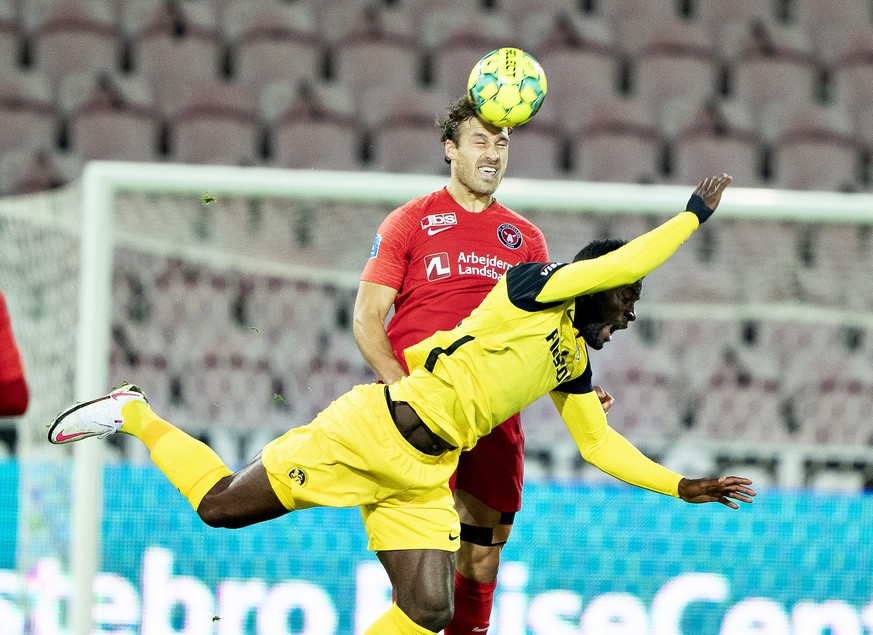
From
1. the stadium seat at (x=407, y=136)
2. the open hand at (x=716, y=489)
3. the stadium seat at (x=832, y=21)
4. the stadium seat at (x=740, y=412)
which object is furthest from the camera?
the stadium seat at (x=832, y=21)

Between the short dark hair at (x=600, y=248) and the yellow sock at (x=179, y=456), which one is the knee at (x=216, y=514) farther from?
the short dark hair at (x=600, y=248)

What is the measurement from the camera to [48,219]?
507 centimetres

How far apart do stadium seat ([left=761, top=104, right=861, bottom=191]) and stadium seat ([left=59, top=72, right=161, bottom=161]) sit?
362 cm

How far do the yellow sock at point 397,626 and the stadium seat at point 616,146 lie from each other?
3927 millimetres

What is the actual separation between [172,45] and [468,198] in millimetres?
4131

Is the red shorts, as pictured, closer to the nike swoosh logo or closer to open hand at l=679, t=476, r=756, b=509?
open hand at l=679, t=476, r=756, b=509

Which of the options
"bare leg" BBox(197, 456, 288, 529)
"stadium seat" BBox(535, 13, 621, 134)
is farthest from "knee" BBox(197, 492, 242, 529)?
"stadium seat" BBox(535, 13, 621, 134)

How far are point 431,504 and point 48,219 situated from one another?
2.56 metres

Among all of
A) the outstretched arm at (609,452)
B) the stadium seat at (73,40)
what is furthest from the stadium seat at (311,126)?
the outstretched arm at (609,452)

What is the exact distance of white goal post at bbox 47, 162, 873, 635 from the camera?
441 cm

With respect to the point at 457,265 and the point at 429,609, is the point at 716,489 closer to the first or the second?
the point at 429,609

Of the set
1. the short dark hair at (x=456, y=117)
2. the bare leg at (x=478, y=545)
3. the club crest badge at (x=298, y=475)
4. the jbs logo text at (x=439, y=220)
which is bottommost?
the bare leg at (x=478, y=545)

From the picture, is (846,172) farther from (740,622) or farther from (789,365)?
(740,622)

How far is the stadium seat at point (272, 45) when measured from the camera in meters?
7.25
